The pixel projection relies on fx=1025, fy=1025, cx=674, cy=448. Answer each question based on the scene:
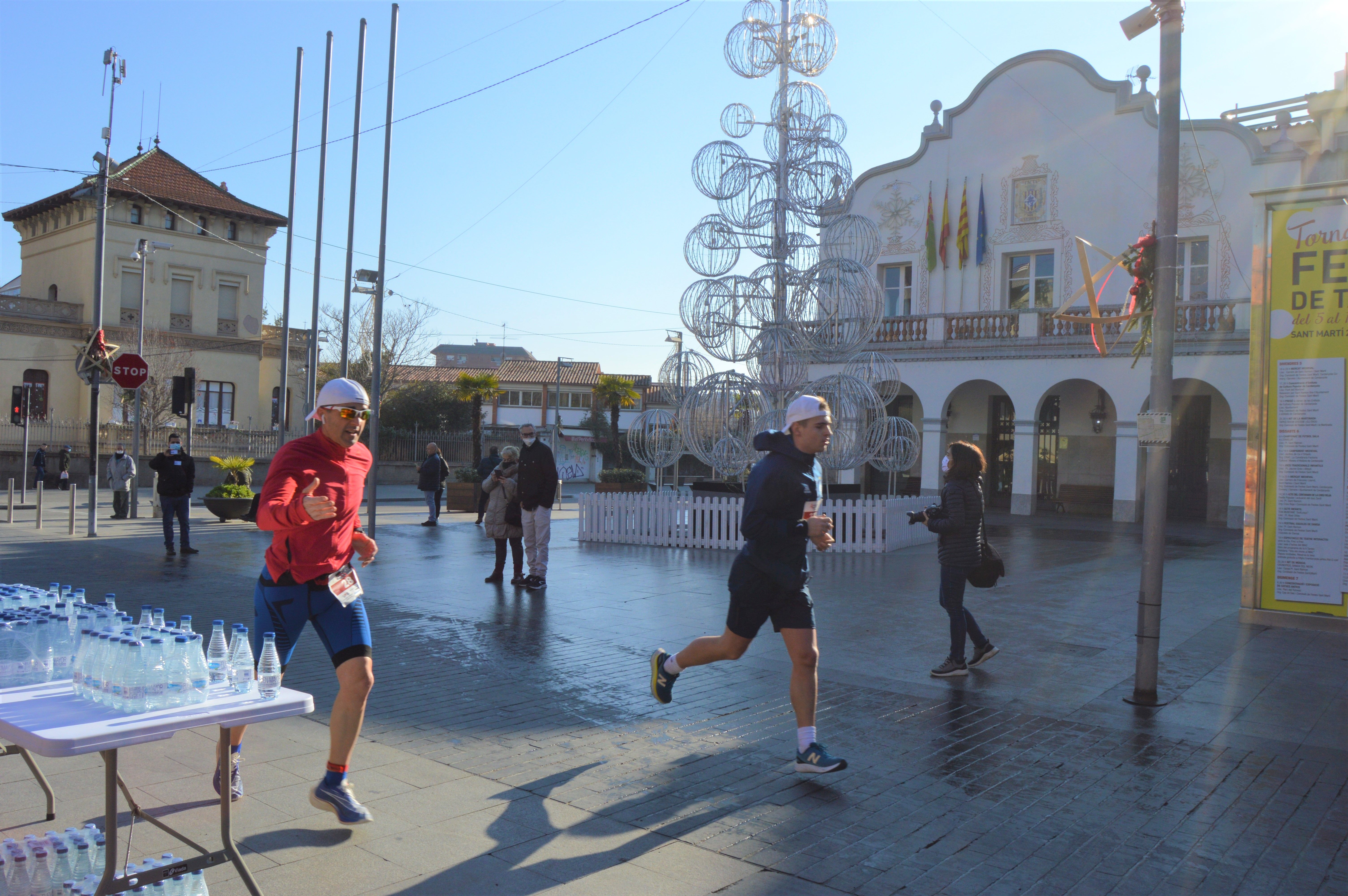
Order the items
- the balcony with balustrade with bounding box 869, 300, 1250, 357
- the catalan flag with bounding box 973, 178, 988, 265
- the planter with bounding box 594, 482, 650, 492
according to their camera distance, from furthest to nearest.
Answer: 1. the planter with bounding box 594, 482, 650, 492
2. the catalan flag with bounding box 973, 178, 988, 265
3. the balcony with balustrade with bounding box 869, 300, 1250, 357

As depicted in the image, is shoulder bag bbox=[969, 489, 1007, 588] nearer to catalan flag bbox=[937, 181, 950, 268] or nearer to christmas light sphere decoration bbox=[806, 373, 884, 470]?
christmas light sphere decoration bbox=[806, 373, 884, 470]

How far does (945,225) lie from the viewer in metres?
29.1

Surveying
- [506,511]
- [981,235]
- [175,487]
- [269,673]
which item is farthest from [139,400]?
[269,673]

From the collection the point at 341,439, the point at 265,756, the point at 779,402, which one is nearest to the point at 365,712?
the point at 265,756

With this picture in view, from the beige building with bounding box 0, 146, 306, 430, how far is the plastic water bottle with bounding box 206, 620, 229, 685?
4670 cm

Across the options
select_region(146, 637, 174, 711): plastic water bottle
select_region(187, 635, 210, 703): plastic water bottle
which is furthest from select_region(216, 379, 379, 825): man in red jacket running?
select_region(146, 637, 174, 711): plastic water bottle

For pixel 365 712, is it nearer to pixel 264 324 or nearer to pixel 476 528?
pixel 476 528

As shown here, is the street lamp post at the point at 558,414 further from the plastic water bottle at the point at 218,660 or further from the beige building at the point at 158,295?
the plastic water bottle at the point at 218,660

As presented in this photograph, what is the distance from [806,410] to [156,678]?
3190 mm

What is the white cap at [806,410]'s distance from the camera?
5223 mm

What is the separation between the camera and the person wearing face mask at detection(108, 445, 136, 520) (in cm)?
2131

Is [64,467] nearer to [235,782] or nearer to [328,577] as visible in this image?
[235,782]

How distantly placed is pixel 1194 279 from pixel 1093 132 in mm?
4828

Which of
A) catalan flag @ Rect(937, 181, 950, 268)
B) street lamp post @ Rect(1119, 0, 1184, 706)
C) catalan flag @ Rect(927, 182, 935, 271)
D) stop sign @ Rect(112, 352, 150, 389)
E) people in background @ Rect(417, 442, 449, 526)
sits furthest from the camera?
catalan flag @ Rect(927, 182, 935, 271)
